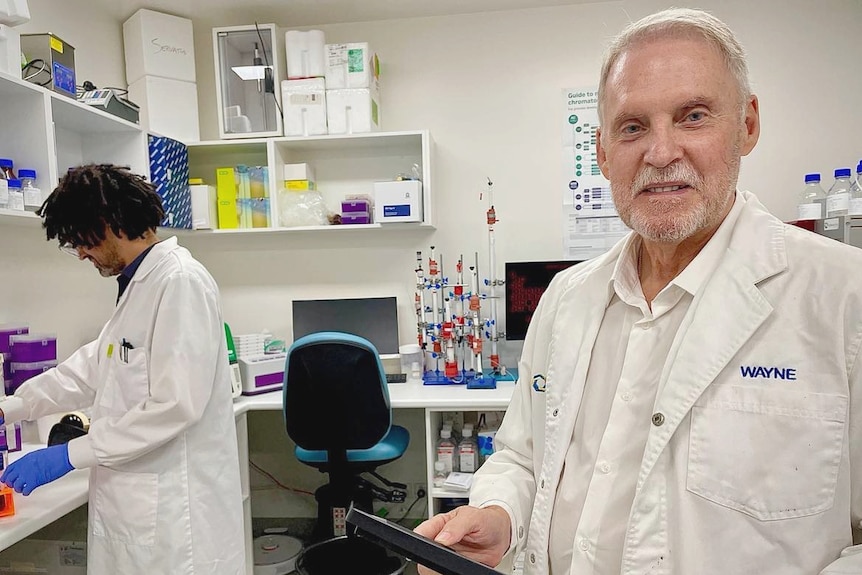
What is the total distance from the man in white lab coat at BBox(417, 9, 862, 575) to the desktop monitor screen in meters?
1.84

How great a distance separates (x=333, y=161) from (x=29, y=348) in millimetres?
1632

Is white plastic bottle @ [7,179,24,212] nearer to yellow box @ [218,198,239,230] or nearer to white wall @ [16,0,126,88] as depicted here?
white wall @ [16,0,126,88]

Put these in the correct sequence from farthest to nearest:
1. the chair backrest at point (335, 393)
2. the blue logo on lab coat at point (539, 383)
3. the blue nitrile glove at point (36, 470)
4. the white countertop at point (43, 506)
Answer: the chair backrest at point (335, 393) < the blue nitrile glove at point (36, 470) < the white countertop at point (43, 506) < the blue logo on lab coat at point (539, 383)

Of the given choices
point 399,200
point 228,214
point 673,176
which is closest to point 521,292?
point 399,200

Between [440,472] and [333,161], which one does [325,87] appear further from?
[440,472]

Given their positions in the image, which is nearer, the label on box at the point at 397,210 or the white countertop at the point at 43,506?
the white countertop at the point at 43,506

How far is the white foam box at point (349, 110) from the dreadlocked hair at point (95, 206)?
1214 millimetres

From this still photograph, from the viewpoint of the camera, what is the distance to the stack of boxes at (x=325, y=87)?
257cm

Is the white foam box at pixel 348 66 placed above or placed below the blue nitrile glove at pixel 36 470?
above

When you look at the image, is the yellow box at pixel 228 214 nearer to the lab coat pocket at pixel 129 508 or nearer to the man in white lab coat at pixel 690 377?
the lab coat pocket at pixel 129 508

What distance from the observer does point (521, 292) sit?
2.67 metres

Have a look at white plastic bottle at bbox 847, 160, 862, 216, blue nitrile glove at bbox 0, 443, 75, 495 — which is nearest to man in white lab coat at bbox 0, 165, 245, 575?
blue nitrile glove at bbox 0, 443, 75, 495

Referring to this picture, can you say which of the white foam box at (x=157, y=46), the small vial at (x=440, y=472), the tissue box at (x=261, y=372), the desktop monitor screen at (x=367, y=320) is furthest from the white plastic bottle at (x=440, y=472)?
the white foam box at (x=157, y=46)

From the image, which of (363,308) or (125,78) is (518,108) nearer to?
(363,308)
